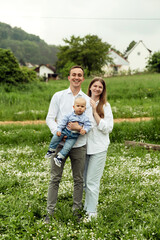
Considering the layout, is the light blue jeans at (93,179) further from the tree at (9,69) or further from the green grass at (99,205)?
the tree at (9,69)

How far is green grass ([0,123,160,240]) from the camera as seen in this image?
14.4ft

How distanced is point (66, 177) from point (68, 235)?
3.19 meters

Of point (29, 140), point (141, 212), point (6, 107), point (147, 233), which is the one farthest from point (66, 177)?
point (6, 107)

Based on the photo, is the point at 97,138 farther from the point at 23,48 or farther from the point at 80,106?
the point at 23,48

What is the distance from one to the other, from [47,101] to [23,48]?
449 ft

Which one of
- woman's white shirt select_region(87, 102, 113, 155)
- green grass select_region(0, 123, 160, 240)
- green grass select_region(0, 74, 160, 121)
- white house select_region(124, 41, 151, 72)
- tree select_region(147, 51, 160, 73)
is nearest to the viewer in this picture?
green grass select_region(0, 123, 160, 240)

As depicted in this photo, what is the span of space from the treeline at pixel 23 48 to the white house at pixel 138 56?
71.1 meters

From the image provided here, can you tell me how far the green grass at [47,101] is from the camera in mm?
17547

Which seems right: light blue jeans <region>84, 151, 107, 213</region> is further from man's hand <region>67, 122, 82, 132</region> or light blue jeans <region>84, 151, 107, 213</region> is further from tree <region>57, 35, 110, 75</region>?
tree <region>57, 35, 110, 75</region>

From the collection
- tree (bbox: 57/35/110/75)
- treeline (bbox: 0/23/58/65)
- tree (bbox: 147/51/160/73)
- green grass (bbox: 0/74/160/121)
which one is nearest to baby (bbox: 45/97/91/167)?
green grass (bbox: 0/74/160/121)

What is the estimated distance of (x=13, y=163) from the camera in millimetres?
8711

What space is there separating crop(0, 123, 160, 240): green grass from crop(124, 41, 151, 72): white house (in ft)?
227

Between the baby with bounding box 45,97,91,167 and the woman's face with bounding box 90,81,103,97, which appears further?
the woman's face with bounding box 90,81,103,97

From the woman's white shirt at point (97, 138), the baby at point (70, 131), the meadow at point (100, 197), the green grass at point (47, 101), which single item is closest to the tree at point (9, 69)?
the green grass at point (47, 101)
